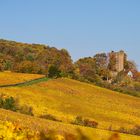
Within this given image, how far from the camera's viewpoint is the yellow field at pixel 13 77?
6919 cm

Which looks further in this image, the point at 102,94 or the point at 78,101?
the point at 102,94

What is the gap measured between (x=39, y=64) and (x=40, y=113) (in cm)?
3736

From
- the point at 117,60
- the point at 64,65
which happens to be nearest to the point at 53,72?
the point at 64,65

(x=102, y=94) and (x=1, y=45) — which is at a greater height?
(x=1, y=45)

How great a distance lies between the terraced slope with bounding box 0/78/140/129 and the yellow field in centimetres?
314

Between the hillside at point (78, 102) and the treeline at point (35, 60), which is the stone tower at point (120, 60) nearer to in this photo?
the treeline at point (35, 60)

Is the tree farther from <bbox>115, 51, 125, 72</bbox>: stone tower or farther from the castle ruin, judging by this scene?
<bbox>115, 51, 125, 72</bbox>: stone tower

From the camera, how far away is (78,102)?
62188 millimetres

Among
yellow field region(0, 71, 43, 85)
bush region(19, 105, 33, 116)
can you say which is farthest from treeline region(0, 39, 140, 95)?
bush region(19, 105, 33, 116)

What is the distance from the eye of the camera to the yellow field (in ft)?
227

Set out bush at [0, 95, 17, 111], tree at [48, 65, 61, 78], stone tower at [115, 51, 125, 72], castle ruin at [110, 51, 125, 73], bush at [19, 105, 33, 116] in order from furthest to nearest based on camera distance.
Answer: stone tower at [115, 51, 125, 72]
castle ruin at [110, 51, 125, 73]
tree at [48, 65, 61, 78]
bush at [19, 105, 33, 116]
bush at [0, 95, 17, 111]

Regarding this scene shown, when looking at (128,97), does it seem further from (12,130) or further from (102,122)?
(12,130)

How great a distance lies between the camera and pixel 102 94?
234 feet

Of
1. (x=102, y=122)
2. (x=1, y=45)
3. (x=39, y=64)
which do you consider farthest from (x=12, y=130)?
(x=1, y=45)
